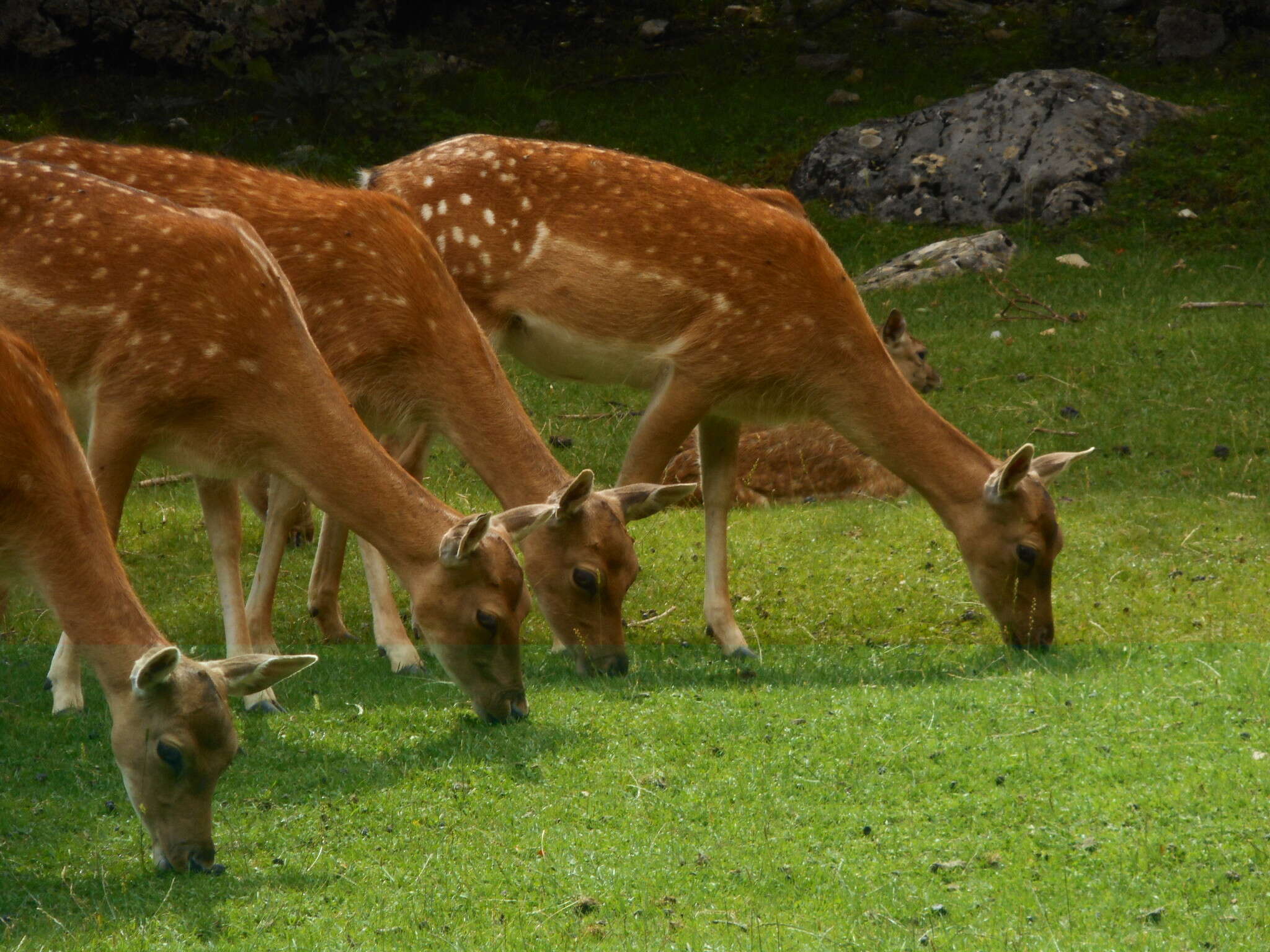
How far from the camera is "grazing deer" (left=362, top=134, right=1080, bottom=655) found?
838 centimetres

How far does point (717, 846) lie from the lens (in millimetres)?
5531

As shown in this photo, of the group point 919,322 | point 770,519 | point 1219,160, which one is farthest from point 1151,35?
point 770,519

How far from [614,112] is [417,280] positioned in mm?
13685

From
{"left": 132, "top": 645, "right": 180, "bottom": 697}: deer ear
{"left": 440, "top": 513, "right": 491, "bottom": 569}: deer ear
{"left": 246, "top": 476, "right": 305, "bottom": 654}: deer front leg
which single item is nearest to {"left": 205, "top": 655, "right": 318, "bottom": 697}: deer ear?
{"left": 132, "top": 645, "right": 180, "bottom": 697}: deer ear

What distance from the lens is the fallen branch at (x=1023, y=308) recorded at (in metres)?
14.9

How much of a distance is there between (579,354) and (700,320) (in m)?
0.76

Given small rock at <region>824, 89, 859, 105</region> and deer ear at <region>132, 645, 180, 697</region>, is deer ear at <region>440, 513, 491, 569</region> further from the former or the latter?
small rock at <region>824, 89, 859, 105</region>

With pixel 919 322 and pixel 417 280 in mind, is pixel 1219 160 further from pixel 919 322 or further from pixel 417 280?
pixel 417 280

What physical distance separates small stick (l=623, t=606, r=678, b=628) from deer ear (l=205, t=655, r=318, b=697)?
3.94 m

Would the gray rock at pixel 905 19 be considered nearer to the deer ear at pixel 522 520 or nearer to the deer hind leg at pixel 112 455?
the deer ear at pixel 522 520

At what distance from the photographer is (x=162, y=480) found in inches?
476

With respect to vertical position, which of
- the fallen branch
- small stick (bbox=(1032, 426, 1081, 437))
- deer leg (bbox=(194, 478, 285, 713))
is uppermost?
deer leg (bbox=(194, 478, 285, 713))

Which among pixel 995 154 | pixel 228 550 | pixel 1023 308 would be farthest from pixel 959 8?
pixel 228 550

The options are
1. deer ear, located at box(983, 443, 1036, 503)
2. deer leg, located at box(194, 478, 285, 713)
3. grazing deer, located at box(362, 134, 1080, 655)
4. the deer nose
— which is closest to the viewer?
the deer nose
